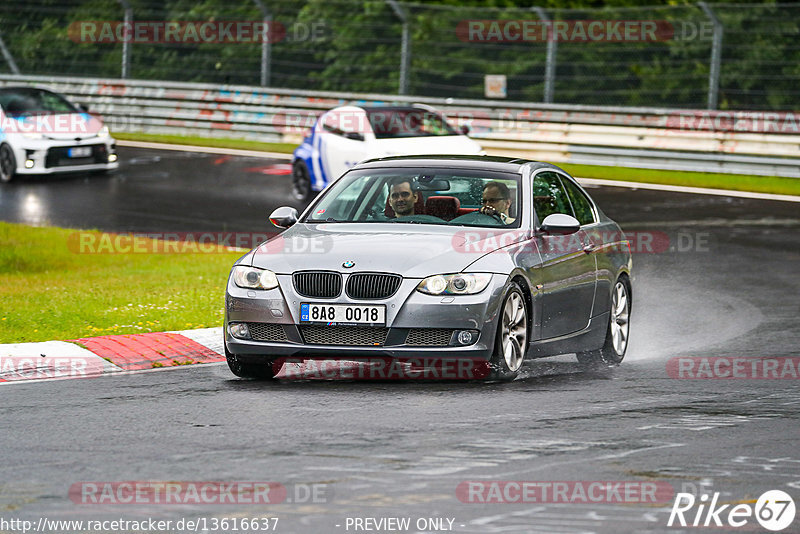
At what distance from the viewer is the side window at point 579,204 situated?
37.8 feet

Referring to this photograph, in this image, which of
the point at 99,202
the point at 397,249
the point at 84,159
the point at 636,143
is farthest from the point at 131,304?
the point at 636,143

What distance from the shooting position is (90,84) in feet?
110

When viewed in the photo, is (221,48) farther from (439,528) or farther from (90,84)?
(439,528)

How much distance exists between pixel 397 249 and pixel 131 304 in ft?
14.4

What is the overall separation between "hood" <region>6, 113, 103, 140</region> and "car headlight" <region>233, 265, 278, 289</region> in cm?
1645

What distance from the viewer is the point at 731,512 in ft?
21.0

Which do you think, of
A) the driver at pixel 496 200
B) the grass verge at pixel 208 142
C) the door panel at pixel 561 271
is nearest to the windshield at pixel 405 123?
the grass verge at pixel 208 142

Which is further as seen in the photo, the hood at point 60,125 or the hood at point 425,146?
the hood at point 60,125

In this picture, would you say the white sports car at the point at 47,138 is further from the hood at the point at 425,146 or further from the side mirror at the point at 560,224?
the side mirror at the point at 560,224

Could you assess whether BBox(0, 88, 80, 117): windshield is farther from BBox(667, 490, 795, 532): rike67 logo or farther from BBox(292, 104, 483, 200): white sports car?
BBox(667, 490, 795, 532): rike67 logo

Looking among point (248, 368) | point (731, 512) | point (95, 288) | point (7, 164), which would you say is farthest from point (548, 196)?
point (7, 164)

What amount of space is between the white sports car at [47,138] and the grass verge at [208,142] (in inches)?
174

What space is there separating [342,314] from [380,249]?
55 cm

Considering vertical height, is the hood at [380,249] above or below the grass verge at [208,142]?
above
